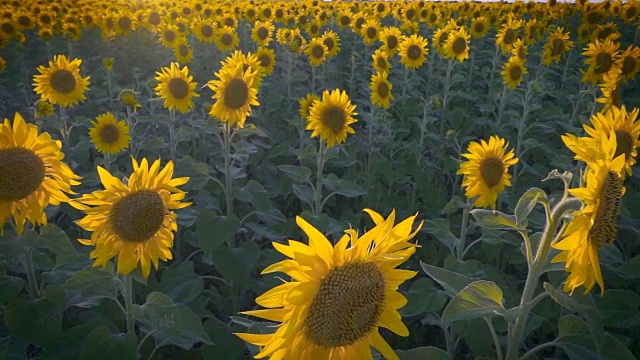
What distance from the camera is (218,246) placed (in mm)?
3480

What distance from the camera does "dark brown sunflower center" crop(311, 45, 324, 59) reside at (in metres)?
7.77

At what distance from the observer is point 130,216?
2.27 metres

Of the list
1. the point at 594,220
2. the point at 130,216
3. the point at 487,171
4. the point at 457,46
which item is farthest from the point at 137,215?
the point at 457,46

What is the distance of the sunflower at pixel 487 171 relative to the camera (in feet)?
11.8

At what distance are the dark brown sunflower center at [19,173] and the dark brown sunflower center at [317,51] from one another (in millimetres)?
5720

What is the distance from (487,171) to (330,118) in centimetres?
142

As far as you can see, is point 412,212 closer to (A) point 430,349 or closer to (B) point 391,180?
(B) point 391,180

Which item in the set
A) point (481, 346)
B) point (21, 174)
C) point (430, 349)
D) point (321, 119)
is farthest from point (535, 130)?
point (21, 174)

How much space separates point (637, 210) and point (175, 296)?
3.32 m

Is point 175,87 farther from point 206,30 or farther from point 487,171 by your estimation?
point 206,30

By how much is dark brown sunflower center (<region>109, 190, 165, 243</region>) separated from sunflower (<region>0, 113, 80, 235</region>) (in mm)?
350

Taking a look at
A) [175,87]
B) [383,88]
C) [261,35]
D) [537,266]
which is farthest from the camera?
[261,35]

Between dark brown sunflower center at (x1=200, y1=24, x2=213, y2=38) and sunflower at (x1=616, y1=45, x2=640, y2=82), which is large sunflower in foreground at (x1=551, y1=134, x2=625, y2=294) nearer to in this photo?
sunflower at (x1=616, y1=45, x2=640, y2=82)

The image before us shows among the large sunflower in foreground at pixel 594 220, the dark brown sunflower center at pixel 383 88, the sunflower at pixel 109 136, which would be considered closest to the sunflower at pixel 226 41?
the dark brown sunflower center at pixel 383 88
